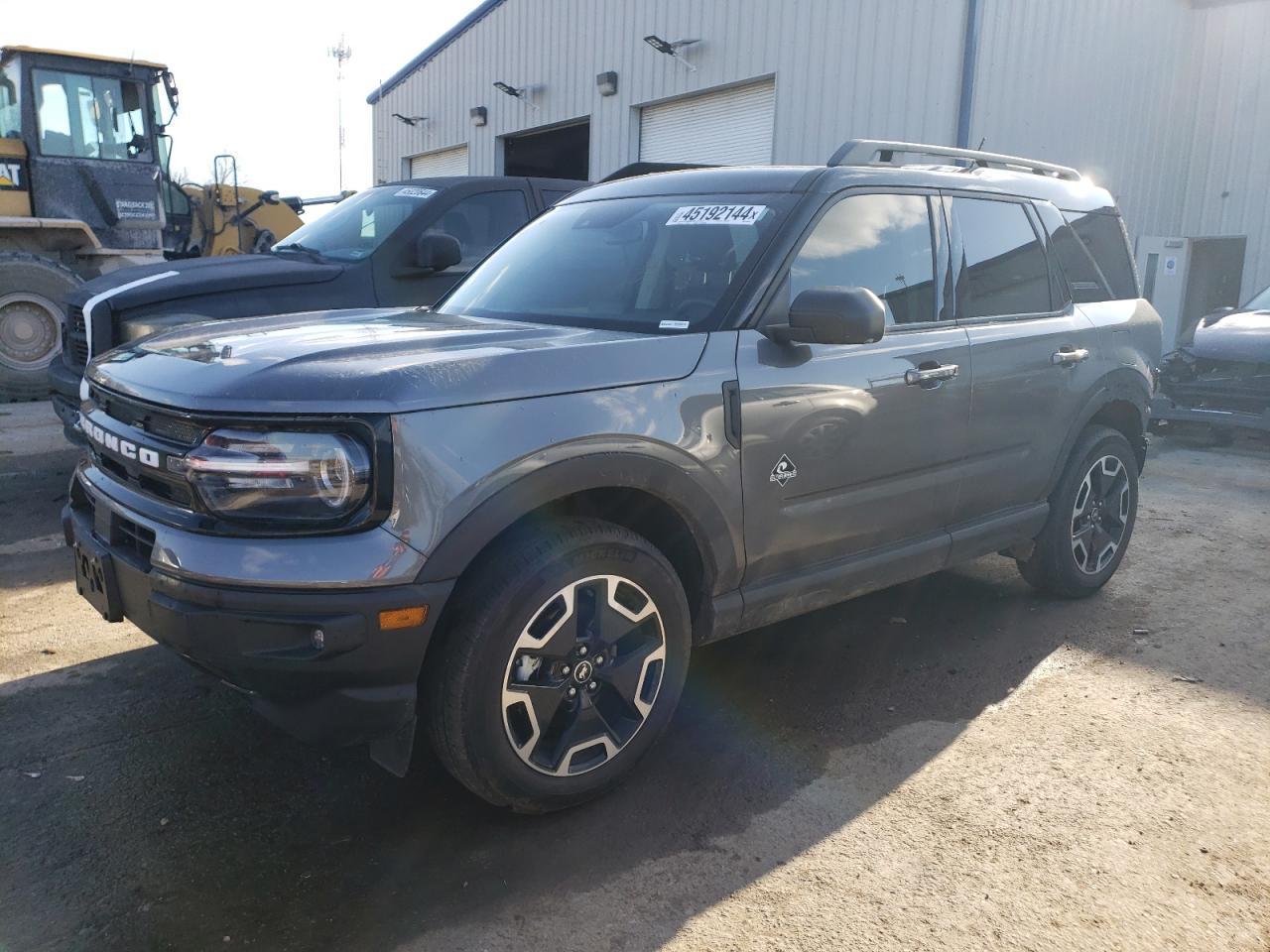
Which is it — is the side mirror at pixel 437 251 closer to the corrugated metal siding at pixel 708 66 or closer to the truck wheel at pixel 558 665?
the truck wheel at pixel 558 665

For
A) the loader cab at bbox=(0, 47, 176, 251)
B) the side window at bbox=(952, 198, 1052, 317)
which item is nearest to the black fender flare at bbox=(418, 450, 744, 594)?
the side window at bbox=(952, 198, 1052, 317)

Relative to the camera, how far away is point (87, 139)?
34.7ft

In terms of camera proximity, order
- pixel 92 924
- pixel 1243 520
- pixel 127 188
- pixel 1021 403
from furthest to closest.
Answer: pixel 127 188 < pixel 1243 520 < pixel 1021 403 < pixel 92 924

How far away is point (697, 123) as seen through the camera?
45.8ft

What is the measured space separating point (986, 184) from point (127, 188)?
381 inches

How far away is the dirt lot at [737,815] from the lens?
94.3 inches

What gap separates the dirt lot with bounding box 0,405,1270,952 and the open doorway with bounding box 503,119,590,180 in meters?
14.6

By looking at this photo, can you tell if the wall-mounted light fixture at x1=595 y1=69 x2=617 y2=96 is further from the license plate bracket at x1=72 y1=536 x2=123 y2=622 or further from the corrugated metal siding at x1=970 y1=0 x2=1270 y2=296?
the license plate bracket at x1=72 y1=536 x2=123 y2=622

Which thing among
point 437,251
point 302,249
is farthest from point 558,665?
point 302,249

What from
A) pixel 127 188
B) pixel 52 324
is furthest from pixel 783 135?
pixel 52 324

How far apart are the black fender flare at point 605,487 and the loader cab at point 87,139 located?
997 centimetres

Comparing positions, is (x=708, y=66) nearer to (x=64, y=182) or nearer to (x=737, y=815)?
(x=64, y=182)

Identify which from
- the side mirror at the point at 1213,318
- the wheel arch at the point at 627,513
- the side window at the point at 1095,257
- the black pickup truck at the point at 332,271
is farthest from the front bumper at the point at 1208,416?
the wheel arch at the point at 627,513

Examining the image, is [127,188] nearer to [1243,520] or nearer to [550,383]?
[550,383]
